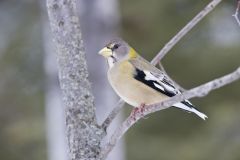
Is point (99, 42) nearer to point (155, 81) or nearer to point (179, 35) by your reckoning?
point (155, 81)

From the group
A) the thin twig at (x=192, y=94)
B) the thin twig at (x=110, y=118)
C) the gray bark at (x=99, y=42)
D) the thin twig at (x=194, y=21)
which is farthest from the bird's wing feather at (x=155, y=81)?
the gray bark at (x=99, y=42)

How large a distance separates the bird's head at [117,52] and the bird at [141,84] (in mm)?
148

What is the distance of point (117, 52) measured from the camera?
18.1 ft

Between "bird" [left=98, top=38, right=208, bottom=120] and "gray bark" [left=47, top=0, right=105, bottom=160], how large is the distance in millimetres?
1195

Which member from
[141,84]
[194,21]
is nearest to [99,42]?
[141,84]

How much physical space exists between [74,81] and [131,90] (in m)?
1.42

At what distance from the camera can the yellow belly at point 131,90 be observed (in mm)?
4824

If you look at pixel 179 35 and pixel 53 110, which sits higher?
pixel 53 110

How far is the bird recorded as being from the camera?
15.8 ft

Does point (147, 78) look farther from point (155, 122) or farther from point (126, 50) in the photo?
point (155, 122)

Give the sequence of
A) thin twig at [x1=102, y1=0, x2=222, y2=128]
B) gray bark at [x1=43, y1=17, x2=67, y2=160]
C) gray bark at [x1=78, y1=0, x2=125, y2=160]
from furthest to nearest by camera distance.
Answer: gray bark at [x1=43, y1=17, x2=67, y2=160], gray bark at [x1=78, y1=0, x2=125, y2=160], thin twig at [x1=102, y1=0, x2=222, y2=128]

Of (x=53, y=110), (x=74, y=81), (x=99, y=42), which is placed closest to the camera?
(x=74, y=81)

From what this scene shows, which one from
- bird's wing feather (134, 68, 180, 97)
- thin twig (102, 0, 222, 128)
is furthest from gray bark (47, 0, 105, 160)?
bird's wing feather (134, 68, 180, 97)

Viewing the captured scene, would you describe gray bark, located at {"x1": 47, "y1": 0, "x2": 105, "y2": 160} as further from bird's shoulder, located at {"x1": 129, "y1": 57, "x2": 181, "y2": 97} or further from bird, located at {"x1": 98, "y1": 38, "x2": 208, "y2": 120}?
bird's shoulder, located at {"x1": 129, "y1": 57, "x2": 181, "y2": 97}
